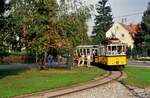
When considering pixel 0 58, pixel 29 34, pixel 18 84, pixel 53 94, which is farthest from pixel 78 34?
pixel 0 58

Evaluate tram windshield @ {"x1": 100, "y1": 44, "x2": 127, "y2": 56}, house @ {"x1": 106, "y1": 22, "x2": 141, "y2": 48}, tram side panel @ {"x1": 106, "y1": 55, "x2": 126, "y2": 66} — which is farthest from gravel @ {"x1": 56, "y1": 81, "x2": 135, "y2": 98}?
house @ {"x1": 106, "y1": 22, "x2": 141, "y2": 48}

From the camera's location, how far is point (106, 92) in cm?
2512

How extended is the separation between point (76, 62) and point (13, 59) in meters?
22.3

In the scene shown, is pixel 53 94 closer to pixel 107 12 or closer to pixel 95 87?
pixel 95 87

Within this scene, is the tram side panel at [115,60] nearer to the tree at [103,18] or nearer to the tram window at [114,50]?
the tram window at [114,50]

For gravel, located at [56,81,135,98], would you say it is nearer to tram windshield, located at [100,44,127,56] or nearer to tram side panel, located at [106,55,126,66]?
tram side panel, located at [106,55,126,66]

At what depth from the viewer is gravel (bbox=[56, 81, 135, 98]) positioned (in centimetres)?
2330

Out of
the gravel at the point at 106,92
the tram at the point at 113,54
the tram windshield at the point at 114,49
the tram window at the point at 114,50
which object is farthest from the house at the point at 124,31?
the gravel at the point at 106,92

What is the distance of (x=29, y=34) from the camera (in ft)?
128

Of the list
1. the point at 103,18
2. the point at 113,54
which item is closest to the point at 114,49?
the point at 113,54

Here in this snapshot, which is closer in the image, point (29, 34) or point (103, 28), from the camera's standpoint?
point (29, 34)

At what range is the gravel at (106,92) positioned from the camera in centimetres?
2330

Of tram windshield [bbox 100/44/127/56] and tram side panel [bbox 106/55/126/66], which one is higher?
tram windshield [bbox 100/44/127/56]

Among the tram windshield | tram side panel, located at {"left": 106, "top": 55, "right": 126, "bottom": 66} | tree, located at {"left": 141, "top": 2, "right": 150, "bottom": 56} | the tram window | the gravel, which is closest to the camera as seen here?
the gravel
